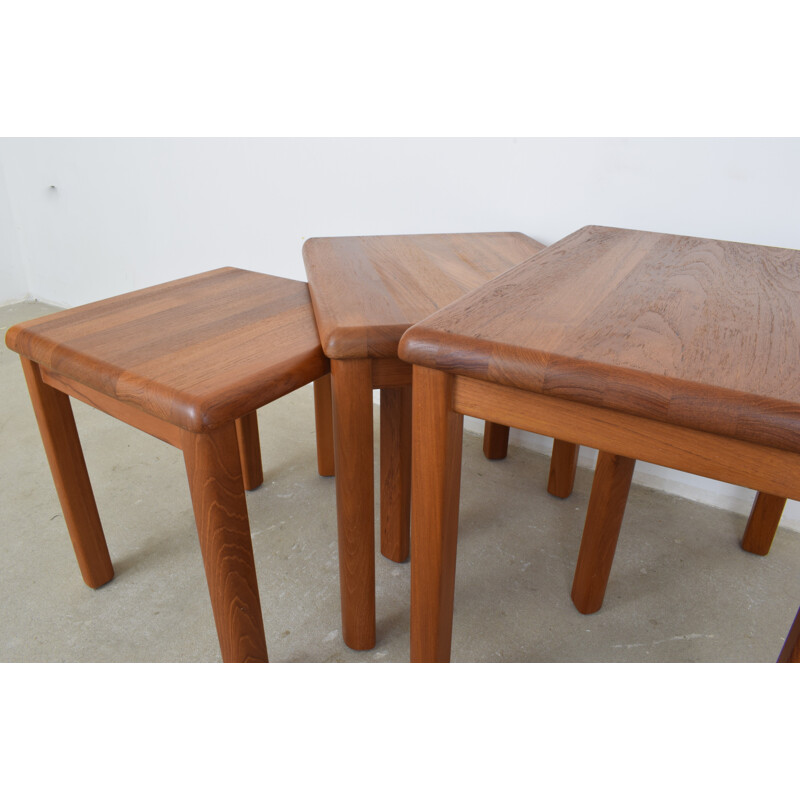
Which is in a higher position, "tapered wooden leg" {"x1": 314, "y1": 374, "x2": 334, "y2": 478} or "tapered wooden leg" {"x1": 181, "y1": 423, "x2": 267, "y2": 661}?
"tapered wooden leg" {"x1": 181, "y1": 423, "x2": 267, "y2": 661}

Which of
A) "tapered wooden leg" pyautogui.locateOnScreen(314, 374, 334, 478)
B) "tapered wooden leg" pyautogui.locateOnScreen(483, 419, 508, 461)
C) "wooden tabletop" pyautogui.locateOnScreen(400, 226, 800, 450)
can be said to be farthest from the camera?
"tapered wooden leg" pyautogui.locateOnScreen(483, 419, 508, 461)

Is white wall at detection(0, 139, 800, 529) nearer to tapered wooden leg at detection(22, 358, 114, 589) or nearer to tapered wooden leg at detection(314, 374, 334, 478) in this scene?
tapered wooden leg at detection(314, 374, 334, 478)

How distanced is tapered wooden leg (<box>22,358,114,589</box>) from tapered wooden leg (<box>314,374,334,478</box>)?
46 cm

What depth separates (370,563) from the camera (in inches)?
36.7

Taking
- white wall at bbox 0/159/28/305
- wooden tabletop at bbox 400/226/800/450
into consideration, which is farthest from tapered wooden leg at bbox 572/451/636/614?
white wall at bbox 0/159/28/305

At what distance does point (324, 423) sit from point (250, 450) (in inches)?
6.6

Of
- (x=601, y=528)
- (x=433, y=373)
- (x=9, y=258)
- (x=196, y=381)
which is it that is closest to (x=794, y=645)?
(x=601, y=528)

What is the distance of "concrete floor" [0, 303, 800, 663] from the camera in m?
1.01

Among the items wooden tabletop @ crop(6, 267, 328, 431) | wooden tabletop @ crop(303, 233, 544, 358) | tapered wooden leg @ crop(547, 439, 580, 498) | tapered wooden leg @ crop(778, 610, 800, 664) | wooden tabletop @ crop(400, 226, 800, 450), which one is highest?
wooden tabletop @ crop(400, 226, 800, 450)

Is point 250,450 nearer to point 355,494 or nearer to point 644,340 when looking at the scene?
point 355,494

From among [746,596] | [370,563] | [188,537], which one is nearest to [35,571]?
[188,537]

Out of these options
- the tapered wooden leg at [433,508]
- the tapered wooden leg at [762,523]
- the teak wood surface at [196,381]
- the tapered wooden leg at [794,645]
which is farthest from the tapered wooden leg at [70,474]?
the tapered wooden leg at [762,523]

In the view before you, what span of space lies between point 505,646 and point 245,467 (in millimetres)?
676

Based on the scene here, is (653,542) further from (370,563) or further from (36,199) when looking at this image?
(36,199)
